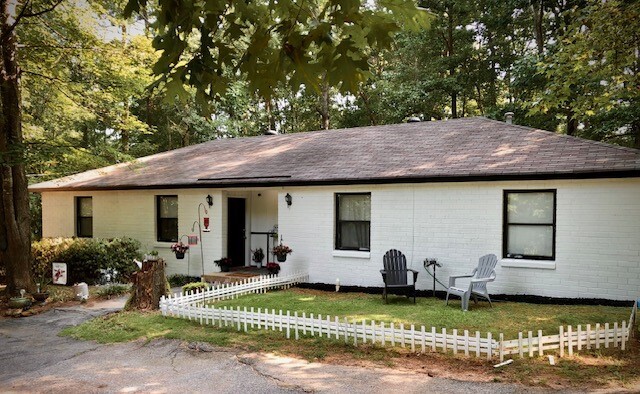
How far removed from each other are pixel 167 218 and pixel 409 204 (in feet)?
26.6

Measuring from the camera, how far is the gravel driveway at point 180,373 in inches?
208

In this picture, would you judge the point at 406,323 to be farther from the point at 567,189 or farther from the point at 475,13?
the point at 475,13

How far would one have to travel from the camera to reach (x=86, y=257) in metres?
13.1

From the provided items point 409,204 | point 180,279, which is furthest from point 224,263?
point 409,204

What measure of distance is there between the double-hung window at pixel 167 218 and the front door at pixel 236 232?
1888mm

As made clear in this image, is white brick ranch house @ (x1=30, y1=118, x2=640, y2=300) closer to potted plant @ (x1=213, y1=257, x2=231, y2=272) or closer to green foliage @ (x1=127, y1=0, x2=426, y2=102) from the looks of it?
potted plant @ (x1=213, y1=257, x2=231, y2=272)

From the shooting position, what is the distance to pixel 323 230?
39.7 feet

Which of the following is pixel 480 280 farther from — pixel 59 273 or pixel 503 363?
pixel 59 273

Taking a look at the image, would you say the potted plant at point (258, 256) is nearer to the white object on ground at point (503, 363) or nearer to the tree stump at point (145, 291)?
the tree stump at point (145, 291)

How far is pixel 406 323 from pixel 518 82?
43.7 ft

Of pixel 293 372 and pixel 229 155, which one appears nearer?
pixel 293 372

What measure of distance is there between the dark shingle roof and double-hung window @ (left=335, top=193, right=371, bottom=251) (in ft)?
2.22

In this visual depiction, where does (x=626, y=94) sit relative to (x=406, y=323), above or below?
above

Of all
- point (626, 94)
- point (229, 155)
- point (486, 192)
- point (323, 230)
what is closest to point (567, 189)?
point (486, 192)
